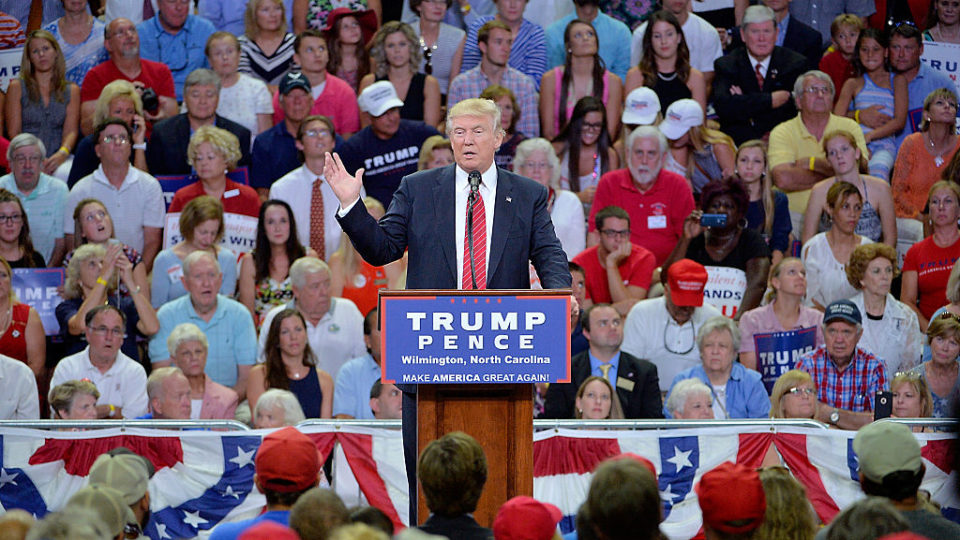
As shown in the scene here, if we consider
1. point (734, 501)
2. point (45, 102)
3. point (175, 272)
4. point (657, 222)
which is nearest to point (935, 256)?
point (657, 222)

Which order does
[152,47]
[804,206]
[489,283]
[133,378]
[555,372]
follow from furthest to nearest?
[152,47], [804,206], [133,378], [489,283], [555,372]

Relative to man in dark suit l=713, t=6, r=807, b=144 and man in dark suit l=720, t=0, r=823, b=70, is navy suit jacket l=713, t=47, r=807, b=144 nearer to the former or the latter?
man in dark suit l=713, t=6, r=807, b=144

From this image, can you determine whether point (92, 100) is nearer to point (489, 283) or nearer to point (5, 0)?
point (5, 0)

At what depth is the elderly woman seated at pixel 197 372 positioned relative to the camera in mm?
8070

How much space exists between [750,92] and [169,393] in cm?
549

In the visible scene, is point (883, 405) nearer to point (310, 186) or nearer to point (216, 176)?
point (310, 186)

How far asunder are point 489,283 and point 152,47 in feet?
23.0

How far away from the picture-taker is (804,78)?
10.5 meters

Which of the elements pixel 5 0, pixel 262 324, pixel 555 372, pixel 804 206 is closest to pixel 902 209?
pixel 804 206

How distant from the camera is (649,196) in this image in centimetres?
979

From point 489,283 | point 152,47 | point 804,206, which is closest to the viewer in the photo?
point 489,283

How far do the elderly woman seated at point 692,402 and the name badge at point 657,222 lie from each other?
2290 millimetres

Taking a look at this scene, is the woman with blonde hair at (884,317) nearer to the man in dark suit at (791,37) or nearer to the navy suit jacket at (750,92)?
the navy suit jacket at (750,92)

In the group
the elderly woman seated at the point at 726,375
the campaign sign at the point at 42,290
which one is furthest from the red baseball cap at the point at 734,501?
the campaign sign at the point at 42,290
